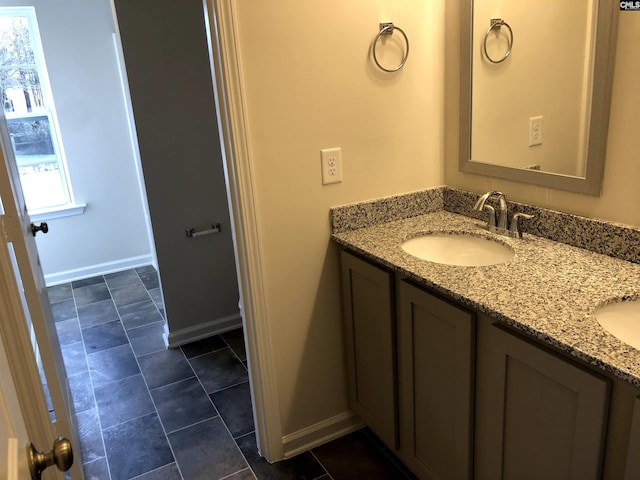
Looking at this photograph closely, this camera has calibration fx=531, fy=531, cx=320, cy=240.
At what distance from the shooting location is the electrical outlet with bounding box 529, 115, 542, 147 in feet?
5.86

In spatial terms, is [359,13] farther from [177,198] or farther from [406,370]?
[177,198]

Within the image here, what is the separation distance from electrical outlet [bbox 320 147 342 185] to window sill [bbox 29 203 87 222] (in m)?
2.97

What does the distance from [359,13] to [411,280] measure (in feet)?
3.13

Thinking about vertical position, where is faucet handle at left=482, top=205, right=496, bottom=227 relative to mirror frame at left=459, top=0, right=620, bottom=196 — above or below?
below

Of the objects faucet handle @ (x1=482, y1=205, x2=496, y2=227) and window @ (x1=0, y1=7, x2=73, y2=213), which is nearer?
faucet handle @ (x1=482, y1=205, x2=496, y2=227)

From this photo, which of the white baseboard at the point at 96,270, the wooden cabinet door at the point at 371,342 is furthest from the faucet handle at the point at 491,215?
the white baseboard at the point at 96,270

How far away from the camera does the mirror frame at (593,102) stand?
1493 mm

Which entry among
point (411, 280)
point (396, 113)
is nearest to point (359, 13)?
point (396, 113)

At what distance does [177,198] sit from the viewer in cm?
293

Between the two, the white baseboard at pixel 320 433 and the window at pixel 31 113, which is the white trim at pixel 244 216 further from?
the window at pixel 31 113

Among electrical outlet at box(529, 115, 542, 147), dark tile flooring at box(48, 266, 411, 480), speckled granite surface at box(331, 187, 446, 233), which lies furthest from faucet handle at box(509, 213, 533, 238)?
dark tile flooring at box(48, 266, 411, 480)

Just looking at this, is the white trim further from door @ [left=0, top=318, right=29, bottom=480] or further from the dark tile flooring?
door @ [left=0, top=318, right=29, bottom=480]

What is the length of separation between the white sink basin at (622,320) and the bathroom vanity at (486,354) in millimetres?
31

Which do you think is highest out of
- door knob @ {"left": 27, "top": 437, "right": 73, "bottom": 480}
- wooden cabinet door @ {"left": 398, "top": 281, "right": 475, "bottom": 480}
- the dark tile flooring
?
door knob @ {"left": 27, "top": 437, "right": 73, "bottom": 480}
